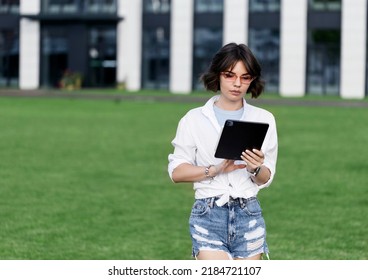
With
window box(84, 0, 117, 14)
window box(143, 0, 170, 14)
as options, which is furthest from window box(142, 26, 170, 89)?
window box(84, 0, 117, 14)

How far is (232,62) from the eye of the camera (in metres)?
4.65

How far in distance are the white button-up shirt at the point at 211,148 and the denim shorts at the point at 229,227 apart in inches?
2.3

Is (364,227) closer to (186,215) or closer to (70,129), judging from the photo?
(186,215)

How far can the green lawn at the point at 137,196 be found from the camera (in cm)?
1003

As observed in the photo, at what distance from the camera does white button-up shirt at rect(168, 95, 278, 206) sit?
4.65 m

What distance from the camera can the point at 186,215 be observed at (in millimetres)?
12188

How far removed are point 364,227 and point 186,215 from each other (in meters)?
2.56

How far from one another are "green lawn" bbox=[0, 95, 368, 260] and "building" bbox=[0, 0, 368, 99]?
28717 millimetres

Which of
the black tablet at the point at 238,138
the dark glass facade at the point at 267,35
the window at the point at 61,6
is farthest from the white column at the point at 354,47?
the black tablet at the point at 238,138

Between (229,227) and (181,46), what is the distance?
53669 millimetres

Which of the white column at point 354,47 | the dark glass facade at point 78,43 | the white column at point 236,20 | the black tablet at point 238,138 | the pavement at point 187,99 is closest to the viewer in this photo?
the black tablet at point 238,138

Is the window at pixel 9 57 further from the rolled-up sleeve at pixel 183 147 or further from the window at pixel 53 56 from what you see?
the rolled-up sleeve at pixel 183 147

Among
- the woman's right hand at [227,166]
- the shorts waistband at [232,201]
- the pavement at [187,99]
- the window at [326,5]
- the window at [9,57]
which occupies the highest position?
the window at [326,5]

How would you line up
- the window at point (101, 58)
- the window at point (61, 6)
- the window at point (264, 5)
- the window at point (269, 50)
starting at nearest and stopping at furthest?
the window at point (264, 5), the window at point (269, 50), the window at point (101, 58), the window at point (61, 6)
